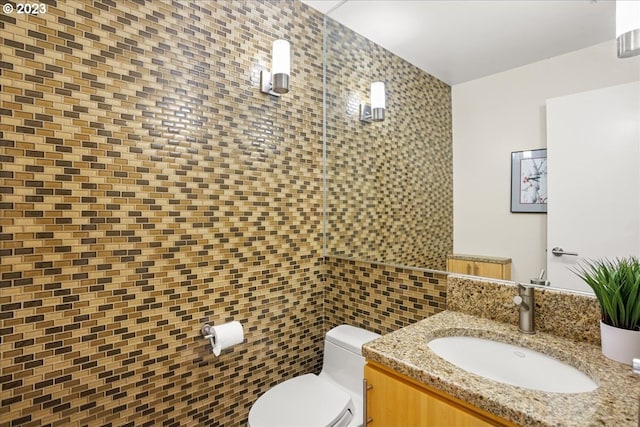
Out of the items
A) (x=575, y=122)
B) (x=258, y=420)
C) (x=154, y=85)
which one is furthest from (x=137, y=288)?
(x=575, y=122)

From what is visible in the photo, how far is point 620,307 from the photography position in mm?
940

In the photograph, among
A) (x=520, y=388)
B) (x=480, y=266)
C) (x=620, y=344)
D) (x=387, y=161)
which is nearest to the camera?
(x=520, y=388)

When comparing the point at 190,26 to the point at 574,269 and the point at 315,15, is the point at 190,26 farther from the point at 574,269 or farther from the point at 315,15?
the point at 574,269

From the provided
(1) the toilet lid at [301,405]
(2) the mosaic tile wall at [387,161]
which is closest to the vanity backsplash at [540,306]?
(2) the mosaic tile wall at [387,161]

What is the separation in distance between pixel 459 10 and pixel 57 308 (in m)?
2.03

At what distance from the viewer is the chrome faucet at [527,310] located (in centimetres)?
114

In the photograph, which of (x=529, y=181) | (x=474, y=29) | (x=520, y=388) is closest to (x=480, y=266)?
(x=529, y=181)

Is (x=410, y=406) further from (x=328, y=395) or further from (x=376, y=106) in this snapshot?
(x=376, y=106)

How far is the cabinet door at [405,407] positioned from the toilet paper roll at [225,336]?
0.63 meters

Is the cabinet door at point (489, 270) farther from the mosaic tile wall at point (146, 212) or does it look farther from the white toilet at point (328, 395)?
the mosaic tile wall at point (146, 212)

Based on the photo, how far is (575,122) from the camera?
3.73ft

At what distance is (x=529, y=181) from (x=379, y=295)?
86 centimetres

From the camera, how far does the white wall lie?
1115 millimetres

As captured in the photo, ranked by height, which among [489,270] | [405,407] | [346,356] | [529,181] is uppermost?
[529,181]
